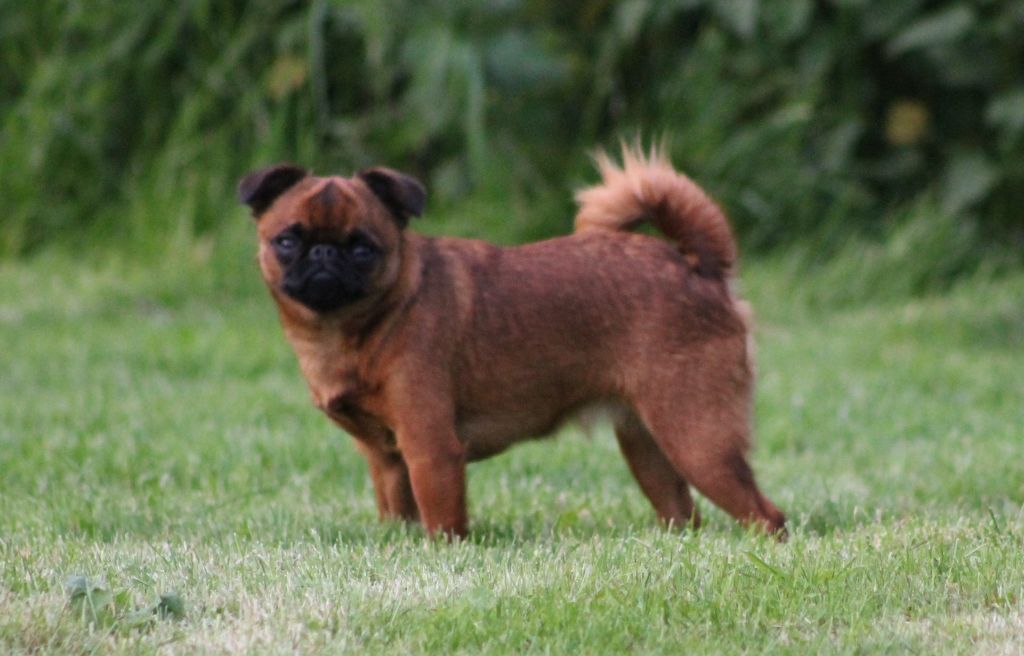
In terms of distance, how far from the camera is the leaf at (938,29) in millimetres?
11656

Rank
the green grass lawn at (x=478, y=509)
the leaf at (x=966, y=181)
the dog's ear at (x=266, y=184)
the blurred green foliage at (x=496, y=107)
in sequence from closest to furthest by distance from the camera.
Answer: the green grass lawn at (x=478, y=509)
the dog's ear at (x=266, y=184)
the blurred green foliage at (x=496, y=107)
the leaf at (x=966, y=181)

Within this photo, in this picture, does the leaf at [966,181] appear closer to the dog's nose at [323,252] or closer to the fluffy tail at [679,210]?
the fluffy tail at [679,210]

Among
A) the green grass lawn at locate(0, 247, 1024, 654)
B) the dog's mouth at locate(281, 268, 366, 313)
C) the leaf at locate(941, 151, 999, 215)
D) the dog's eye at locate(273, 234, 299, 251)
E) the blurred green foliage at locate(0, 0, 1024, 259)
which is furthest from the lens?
the leaf at locate(941, 151, 999, 215)

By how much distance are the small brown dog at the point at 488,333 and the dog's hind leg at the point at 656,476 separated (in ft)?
0.28

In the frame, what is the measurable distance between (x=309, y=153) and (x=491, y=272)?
6.37m

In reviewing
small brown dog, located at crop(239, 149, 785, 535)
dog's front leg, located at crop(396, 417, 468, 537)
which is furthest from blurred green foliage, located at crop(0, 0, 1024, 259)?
dog's front leg, located at crop(396, 417, 468, 537)

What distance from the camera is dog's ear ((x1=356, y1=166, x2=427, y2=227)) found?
17.4 feet

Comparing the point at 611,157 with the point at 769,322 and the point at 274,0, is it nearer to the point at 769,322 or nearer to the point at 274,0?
the point at 769,322

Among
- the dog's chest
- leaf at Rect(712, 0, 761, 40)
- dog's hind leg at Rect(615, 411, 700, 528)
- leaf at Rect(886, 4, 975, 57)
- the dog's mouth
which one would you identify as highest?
leaf at Rect(712, 0, 761, 40)

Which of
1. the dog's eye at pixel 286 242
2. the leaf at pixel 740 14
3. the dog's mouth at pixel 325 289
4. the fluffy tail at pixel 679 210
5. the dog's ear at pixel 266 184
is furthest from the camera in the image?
Answer: the leaf at pixel 740 14

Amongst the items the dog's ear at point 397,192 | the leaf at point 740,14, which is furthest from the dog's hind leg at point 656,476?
the leaf at point 740,14

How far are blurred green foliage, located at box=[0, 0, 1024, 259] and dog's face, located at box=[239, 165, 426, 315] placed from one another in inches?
239

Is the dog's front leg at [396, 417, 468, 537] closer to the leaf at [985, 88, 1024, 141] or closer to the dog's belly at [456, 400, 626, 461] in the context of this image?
the dog's belly at [456, 400, 626, 461]

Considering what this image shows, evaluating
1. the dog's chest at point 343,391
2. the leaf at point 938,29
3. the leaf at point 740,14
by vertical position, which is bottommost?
the dog's chest at point 343,391
